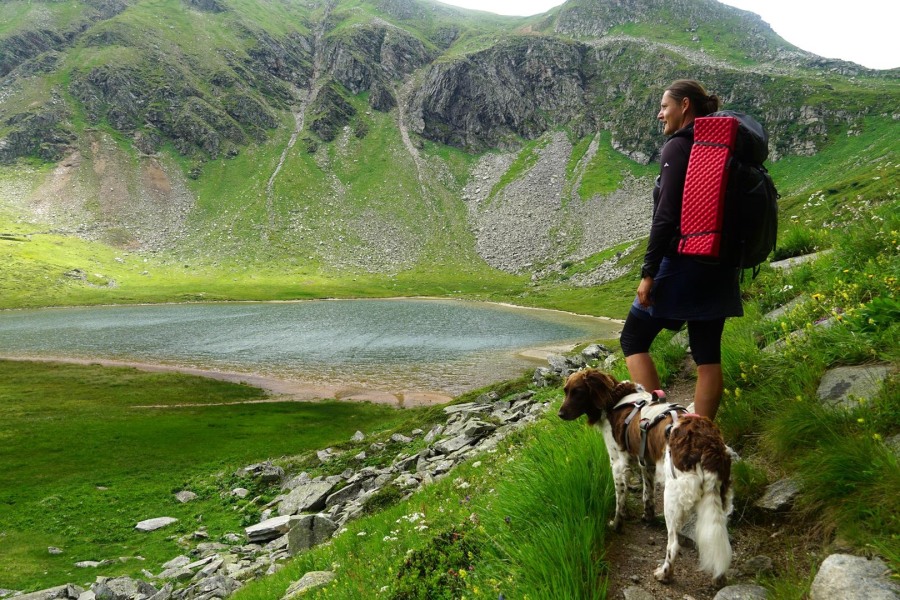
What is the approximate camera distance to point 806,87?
174875mm

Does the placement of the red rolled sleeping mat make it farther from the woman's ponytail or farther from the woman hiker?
the woman's ponytail

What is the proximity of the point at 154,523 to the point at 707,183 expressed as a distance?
86.2ft

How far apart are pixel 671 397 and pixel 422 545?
6342 millimetres

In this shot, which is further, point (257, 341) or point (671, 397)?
point (257, 341)

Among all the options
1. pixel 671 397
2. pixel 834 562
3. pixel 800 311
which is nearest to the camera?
pixel 834 562

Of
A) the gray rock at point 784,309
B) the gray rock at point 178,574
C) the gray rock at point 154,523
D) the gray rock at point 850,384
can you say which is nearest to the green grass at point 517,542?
the gray rock at point 850,384

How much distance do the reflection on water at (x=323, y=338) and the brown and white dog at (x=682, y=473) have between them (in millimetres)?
39159

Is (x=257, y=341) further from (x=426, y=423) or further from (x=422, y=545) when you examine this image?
(x=422, y=545)

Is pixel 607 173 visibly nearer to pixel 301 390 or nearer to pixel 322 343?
pixel 322 343

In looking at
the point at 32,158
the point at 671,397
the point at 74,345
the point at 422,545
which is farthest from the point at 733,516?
the point at 32,158

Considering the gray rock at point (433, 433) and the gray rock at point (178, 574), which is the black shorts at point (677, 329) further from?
the gray rock at point (433, 433)

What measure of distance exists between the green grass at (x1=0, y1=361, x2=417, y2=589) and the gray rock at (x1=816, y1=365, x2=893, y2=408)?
22.0m

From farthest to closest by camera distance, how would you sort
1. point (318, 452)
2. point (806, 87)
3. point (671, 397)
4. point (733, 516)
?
point (806, 87) < point (318, 452) < point (671, 397) < point (733, 516)

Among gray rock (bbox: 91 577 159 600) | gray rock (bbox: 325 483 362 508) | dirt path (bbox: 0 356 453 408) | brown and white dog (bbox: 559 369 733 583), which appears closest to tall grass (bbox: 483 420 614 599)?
brown and white dog (bbox: 559 369 733 583)
